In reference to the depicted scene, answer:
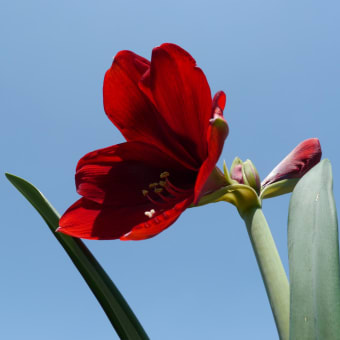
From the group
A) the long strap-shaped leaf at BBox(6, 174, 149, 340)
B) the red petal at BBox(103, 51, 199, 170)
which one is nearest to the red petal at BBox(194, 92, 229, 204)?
the red petal at BBox(103, 51, 199, 170)

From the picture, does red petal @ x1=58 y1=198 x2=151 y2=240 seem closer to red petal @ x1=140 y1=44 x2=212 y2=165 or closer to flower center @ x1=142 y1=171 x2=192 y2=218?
flower center @ x1=142 y1=171 x2=192 y2=218

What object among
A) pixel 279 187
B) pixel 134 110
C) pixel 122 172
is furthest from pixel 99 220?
pixel 279 187

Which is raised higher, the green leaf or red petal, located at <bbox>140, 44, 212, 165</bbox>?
red petal, located at <bbox>140, 44, 212, 165</bbox>

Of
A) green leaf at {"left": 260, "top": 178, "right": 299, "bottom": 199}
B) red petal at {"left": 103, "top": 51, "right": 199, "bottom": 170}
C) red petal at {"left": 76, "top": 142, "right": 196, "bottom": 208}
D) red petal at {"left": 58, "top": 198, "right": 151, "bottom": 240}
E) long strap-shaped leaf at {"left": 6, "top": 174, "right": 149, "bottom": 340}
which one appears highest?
red petal at {"left": 103, "top": 51, "right": 199, "bottom": 170}

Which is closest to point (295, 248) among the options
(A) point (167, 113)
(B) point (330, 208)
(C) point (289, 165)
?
(B) point (330, 208)

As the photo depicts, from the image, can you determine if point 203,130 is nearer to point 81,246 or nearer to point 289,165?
point 289,165
